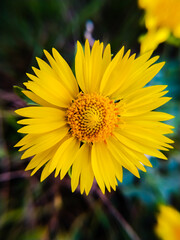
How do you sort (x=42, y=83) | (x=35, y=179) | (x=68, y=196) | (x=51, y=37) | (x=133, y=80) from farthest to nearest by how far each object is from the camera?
(x=68, y=196)
(x=35, y=179)
(x=51, y=37)
(x=133, y=80)
(x=42, y=83)

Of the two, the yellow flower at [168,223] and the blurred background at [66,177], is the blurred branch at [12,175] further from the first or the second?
the yellow flower at [168,223]

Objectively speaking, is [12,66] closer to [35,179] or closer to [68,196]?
[35,179]

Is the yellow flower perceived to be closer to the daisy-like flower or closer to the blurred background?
the blurred background

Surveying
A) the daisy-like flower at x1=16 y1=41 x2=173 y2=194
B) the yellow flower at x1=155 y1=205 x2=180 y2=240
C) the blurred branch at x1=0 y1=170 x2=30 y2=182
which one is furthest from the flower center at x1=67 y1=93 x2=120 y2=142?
the yellow flower at x1=155 y1=205 x2=180 y2=240

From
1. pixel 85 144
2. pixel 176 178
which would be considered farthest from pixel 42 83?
pixel 176 178

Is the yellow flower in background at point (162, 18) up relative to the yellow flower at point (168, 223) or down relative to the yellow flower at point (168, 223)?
up

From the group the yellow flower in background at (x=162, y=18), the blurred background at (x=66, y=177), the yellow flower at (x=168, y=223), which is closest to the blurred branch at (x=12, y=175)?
the blurred background at (x=66, y=177)
